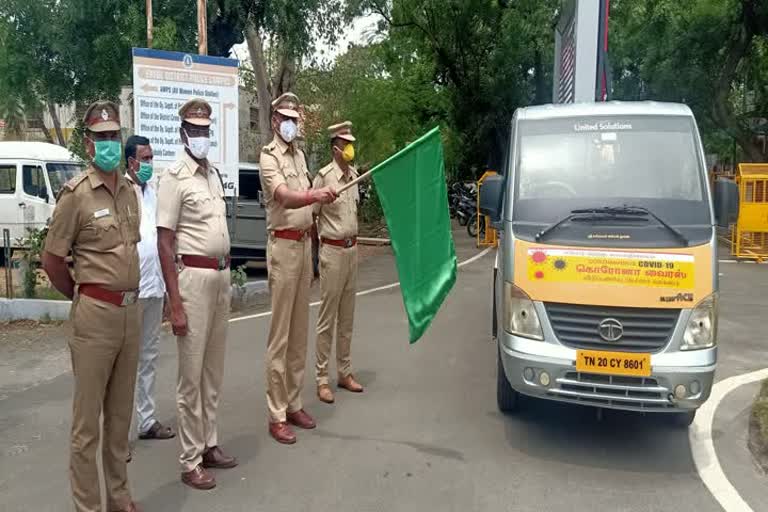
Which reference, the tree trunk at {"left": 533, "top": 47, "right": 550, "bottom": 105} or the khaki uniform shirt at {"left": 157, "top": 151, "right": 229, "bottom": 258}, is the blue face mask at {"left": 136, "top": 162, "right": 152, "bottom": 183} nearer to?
the khaki uniform shirt at {"left": 157, "top": 151, "right": 229, "bottom": 258}

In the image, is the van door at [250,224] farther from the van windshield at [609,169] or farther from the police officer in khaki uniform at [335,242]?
the van windshield at [609,169]

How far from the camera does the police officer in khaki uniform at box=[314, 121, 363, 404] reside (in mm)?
5926

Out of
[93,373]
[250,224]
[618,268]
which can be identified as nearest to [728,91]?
[250,224]

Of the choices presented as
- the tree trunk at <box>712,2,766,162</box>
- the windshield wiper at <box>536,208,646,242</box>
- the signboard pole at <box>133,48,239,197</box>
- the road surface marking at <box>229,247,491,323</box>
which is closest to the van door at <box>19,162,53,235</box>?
the signboard pole at <box>133,48,239,197</box>

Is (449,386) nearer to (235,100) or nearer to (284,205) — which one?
(284,205)

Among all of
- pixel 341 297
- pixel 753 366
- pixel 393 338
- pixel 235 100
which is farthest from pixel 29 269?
pixel 753 366

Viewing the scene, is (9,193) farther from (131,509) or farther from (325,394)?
(131,509)

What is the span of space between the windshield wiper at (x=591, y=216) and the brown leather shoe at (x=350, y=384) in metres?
2.18

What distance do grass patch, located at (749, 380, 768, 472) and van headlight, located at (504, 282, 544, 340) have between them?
1.71 meters

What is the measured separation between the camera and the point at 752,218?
1591 cm

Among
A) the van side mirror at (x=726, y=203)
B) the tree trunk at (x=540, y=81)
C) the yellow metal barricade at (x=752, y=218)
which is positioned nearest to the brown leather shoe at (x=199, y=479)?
the van side mirror at (x=726, y=203)

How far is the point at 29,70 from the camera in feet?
53.7

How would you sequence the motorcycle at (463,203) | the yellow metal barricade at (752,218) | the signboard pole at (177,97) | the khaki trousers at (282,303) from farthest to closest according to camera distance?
the motorcycle at (463,203), the yellow metal barricade at (752,218), the signboard pole at (177,97), the khaki trousers at (282,303)

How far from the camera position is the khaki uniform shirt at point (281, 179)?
4969mm
